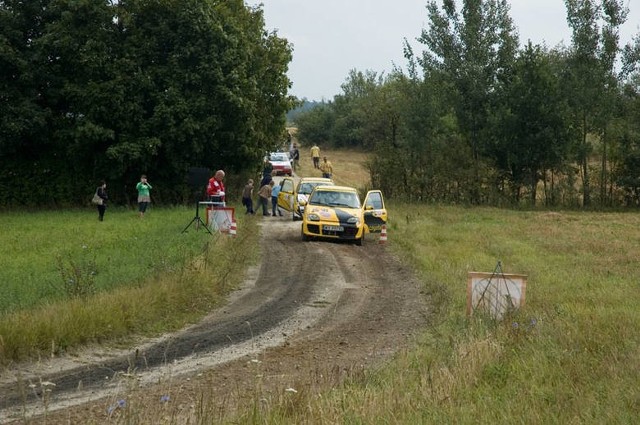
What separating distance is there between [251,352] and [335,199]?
12974 mm

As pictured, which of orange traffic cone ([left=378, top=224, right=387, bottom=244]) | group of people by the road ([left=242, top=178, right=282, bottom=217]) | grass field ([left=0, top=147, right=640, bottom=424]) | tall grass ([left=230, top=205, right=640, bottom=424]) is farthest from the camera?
group of people by the road ([left=242, top=178, right=282, bottom=217])

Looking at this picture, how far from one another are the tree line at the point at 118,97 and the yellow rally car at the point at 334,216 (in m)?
10.2

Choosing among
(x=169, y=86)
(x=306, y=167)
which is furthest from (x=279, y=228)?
(x=306, y=167)

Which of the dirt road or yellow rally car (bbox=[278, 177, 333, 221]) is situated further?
yellow rally car (bbox=[278, 177, 333, 221])

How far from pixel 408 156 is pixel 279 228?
15.7m

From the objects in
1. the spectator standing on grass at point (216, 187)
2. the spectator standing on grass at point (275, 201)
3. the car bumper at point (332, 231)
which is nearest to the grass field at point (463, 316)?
the car bumper at point (332, 231)

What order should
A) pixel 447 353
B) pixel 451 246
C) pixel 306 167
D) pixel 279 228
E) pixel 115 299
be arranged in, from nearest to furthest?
pixel 447 353 < pixel 115 299 < pixel 451 246 < pixel 279 228 < pixel 306 167

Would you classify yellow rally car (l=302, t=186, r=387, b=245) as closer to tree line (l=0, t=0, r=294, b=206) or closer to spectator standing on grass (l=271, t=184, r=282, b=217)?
spectator standing on grass (l=271, t=184, r=282, b=217)

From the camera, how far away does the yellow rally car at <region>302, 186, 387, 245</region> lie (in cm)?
2156

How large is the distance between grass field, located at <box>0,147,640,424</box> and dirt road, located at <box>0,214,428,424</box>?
0.56 m

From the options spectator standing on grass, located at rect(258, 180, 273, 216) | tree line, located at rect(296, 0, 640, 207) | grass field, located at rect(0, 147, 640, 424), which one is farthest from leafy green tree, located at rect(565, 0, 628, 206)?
spectator standing on grass, located at rect(258, 180, 273, 216)

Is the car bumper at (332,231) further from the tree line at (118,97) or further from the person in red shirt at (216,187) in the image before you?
the tree line at (118,97)

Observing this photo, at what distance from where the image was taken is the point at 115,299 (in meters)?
11.5

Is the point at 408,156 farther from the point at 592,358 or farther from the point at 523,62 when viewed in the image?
the point at 592,358
